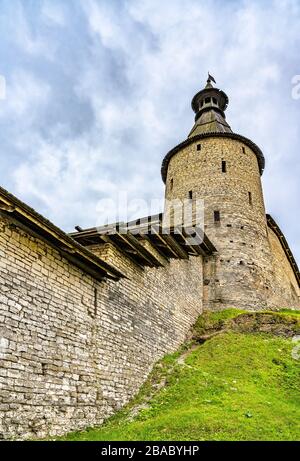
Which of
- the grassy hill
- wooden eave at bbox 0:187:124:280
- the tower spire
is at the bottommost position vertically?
the grassy hill

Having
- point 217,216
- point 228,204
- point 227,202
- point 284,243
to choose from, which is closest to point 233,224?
point 217,216

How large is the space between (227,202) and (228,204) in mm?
111

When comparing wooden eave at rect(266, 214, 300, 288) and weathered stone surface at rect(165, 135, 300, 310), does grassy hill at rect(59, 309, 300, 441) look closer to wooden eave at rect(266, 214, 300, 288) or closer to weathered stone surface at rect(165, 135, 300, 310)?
weathered stone surface at rect(165, 135, 300, 310)

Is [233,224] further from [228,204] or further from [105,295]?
[105,295]

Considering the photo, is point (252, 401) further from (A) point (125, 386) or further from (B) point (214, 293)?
(B) point (214, 293)

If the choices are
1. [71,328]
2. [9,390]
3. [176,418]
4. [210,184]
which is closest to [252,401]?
[176,418]

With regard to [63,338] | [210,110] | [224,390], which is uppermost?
[210,110]

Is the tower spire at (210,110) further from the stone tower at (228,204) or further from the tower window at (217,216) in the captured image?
the tower window at (217,216)

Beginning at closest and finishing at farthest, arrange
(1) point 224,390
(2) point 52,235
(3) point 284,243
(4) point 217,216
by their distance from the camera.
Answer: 1. (2) point 52,235
2. (1) point 224,390
3. (4) point 217,216
4. (3) point 284,243

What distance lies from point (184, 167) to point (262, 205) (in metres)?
4.51

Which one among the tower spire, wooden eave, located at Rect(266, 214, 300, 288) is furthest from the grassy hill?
the tower spire

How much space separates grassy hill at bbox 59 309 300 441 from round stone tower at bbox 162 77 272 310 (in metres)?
2.61

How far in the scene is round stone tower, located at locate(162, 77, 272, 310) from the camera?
17203 mm

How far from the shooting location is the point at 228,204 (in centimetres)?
1898
